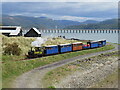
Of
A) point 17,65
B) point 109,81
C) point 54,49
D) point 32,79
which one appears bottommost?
point 109,81

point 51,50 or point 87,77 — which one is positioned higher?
point 51,50

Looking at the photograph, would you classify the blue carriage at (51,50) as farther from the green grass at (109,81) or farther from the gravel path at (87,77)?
the green grass at (109,81)

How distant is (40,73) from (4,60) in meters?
11.2

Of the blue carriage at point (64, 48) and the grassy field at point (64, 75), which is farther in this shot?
the blue carriage at point (64, 48)

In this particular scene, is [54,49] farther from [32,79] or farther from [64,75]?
[32,79]

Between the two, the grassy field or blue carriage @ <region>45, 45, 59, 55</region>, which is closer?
the grassy field

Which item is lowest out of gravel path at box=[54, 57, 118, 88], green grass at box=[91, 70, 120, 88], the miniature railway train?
green grass at box=[91, 70, 120, 88]

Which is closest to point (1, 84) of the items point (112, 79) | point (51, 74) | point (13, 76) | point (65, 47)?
point (13, 76)

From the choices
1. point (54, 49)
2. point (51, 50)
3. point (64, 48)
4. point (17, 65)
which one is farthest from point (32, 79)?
point (64, 48)

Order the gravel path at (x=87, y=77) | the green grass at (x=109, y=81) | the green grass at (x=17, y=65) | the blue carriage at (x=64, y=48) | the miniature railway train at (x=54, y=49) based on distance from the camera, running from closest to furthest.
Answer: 1. the gravel path at (x=87, y=77)
2. the green grass at (x=17, y=65)
3. the green grass at (x=109, y=81)
4. the miniature railway train at (x=54, y=49)
5. the blue carriage at (x=64, y=48)

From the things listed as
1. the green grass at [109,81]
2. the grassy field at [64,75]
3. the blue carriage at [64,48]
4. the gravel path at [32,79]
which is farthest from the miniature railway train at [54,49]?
the green grass at [109,81]

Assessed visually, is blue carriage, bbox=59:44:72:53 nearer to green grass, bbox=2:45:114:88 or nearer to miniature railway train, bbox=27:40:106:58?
miniature railway train, bbox=27:40:106:58

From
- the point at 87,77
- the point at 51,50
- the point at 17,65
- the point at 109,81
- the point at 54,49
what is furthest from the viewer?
the point at 54,49

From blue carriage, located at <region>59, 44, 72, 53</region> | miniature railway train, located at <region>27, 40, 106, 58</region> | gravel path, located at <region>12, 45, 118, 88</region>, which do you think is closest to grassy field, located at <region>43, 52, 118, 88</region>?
gravel path, located at <region>12, 45, 118, 88</region>
